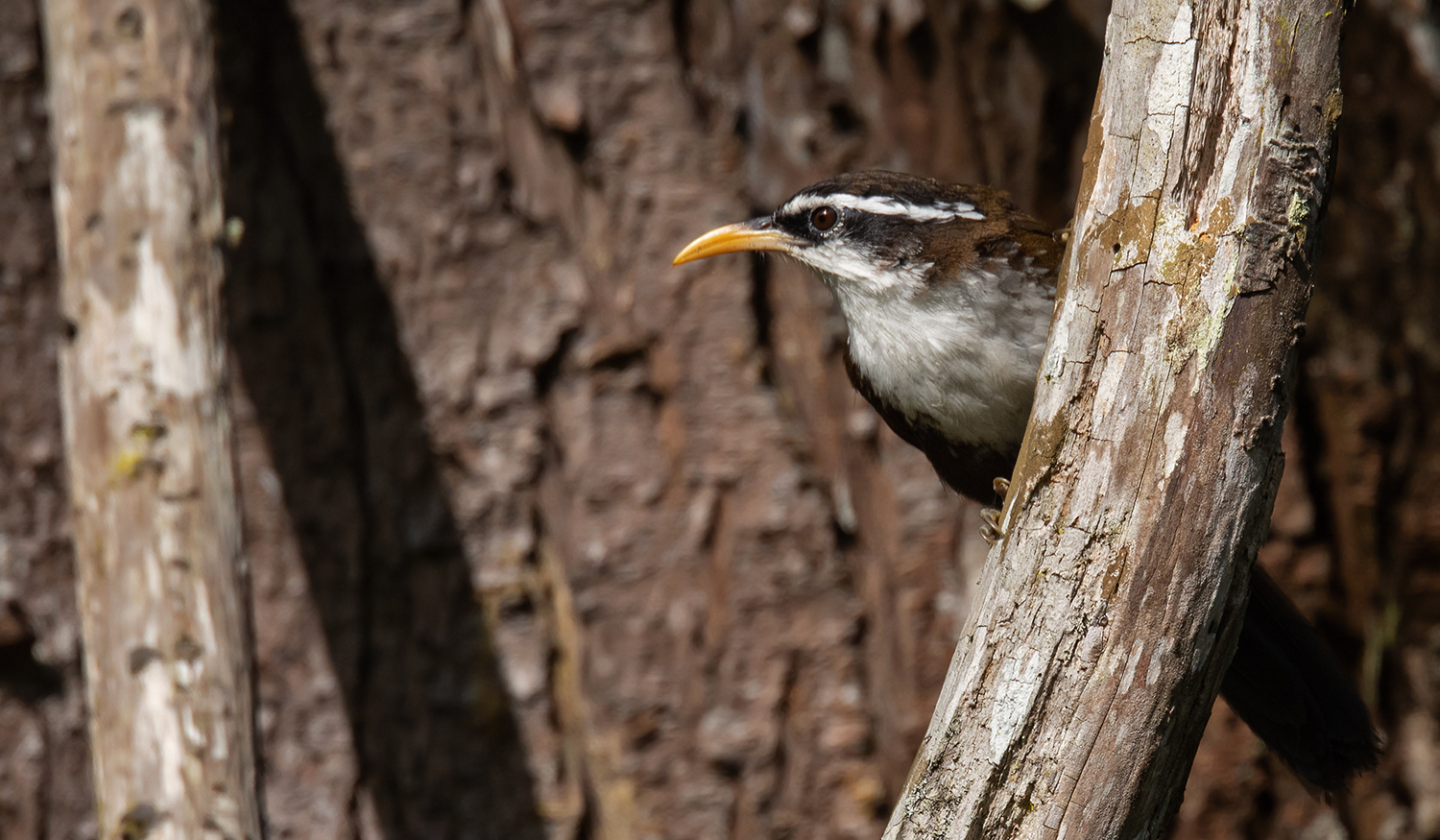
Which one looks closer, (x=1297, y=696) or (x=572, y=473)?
(x=1297, y=696)

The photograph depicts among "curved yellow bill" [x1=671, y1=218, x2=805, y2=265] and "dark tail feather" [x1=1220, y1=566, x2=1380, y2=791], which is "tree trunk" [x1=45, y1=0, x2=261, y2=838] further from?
"dark tail feather" [x1=1220, y1=566, x2=1380, y2=791]

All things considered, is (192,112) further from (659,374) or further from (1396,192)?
(1396,192)

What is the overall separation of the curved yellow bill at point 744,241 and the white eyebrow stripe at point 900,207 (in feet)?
0.52

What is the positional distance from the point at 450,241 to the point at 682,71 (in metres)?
1.15

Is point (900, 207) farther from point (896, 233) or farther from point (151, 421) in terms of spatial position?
point (151, 421)

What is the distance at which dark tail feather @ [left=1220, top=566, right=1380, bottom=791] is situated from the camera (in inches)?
116

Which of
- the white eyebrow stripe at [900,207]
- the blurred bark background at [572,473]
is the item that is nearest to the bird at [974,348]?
the white eyebrow stripe at [900,207]

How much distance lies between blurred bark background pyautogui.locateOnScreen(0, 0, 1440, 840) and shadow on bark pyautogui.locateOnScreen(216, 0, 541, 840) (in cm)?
1

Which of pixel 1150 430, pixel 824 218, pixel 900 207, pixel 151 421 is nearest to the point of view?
pixel 1150 430

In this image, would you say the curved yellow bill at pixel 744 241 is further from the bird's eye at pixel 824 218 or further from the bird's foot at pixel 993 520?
the bird's foot at pixel 993 520

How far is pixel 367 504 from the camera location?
4.80 meters

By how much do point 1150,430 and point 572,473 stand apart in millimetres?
2814

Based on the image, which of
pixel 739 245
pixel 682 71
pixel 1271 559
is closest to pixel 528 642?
pixel 739 245

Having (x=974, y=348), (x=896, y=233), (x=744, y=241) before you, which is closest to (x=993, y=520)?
(x=974, y=348)
